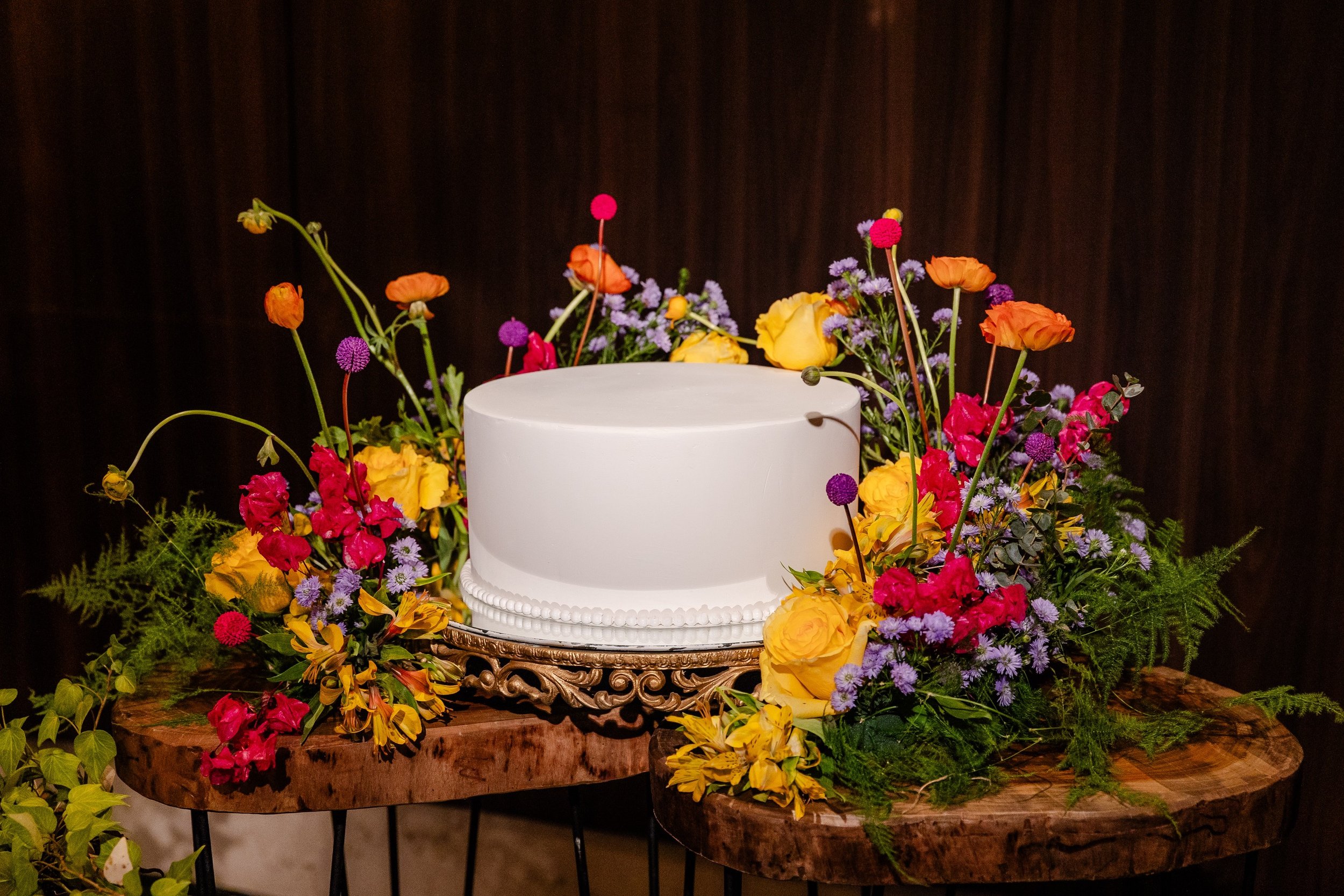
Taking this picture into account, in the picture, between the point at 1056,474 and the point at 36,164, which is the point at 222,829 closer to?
the point at 36,164

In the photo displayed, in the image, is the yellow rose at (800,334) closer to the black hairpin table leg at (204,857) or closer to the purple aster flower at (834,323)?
the purple aster flower at (834,323)

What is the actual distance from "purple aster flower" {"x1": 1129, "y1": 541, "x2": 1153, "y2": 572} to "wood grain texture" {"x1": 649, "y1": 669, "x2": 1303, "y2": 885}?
0.19 metres

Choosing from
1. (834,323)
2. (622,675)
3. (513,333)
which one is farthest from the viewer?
(513,333)

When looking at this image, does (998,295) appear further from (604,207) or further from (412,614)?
(412,614)

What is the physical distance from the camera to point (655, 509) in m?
1.04

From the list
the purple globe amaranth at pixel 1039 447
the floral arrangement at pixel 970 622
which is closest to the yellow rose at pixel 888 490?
the floral arrangement at pixel 970 622

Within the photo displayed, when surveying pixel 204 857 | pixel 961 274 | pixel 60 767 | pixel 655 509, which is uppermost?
pixel 961 274

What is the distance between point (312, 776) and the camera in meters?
1.06

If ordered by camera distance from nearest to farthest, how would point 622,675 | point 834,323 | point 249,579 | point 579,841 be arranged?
point 622,675, point 249,579, point 834,323, point 579,841

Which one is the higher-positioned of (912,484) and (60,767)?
(912,484)

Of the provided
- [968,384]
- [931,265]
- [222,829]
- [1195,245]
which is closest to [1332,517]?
[1195,245]

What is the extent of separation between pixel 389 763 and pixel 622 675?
252 mm

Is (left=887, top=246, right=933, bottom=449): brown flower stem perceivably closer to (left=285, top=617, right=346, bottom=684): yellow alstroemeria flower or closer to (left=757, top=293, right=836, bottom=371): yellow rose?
(left=757, top=293, right=836, bottom=371): yellow rose

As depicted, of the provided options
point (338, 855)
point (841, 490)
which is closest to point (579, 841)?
point (338, 855)
